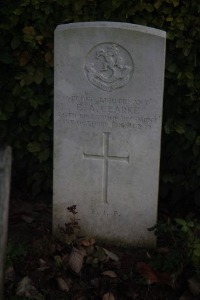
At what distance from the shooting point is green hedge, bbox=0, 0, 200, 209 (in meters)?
4.19

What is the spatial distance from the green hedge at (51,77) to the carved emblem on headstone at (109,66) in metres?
0.69

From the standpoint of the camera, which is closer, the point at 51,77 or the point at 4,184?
the point at 4,184

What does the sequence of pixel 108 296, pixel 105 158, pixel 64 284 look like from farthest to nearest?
pixel 105 158 < pixel 64 284 < pixel 108 296

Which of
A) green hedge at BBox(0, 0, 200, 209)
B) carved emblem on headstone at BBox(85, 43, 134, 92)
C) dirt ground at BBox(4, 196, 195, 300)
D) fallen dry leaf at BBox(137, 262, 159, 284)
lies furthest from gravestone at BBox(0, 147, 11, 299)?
green hedge at BBox(0, 0, 200, 209)

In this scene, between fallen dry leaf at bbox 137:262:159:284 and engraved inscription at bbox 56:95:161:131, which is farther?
engraved inscription at bbox 56:95:161:131

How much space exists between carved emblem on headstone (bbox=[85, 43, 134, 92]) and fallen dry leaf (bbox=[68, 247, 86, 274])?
119 centimetres

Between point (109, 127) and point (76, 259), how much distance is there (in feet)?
3.23

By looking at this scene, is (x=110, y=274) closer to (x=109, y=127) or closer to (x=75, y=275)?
(x=75, y=275)

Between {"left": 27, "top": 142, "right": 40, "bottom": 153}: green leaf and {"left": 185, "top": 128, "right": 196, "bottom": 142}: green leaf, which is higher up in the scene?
{"left": 185, "top": 128, "right": 196, "bottom": 142}: green leaf

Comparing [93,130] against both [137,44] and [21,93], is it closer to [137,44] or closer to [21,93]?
[137,44]

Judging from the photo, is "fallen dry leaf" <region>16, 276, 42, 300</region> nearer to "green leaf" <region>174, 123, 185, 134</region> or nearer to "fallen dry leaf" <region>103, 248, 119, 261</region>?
"fallen dry leaf" <region>103, 248, 119, 261</region>

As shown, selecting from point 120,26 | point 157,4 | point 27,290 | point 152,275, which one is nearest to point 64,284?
point 27,290

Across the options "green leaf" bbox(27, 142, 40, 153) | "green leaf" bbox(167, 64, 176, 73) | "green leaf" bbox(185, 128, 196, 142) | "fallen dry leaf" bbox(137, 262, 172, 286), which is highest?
"green leaf" bbox(167, 64, 176, 73)

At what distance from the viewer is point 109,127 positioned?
3.76 meters
